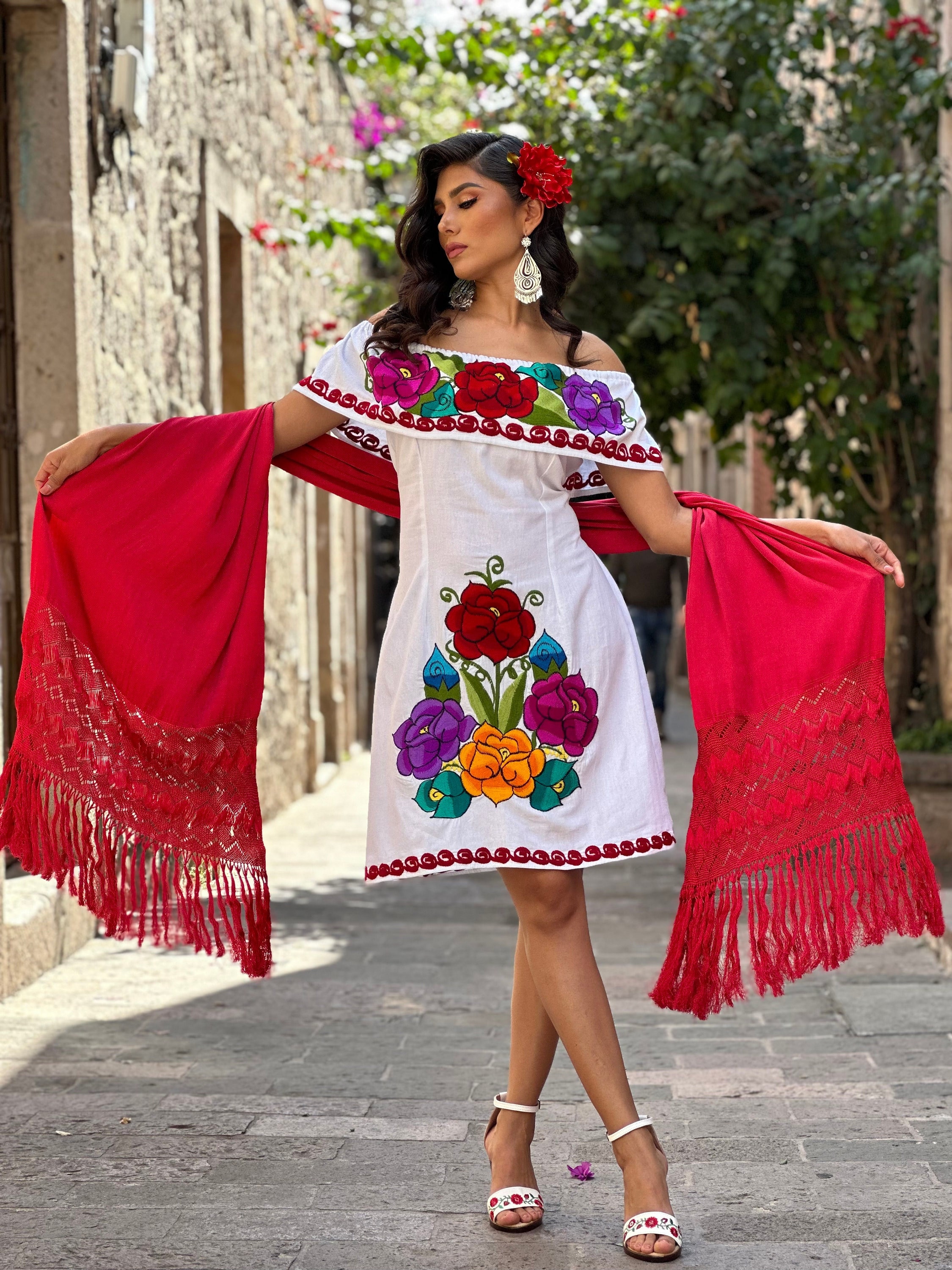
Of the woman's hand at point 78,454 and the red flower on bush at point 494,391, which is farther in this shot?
the woman's hand at point 78,454

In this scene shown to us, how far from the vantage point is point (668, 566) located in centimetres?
1117

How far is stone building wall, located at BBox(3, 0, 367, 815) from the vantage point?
5.01 metres

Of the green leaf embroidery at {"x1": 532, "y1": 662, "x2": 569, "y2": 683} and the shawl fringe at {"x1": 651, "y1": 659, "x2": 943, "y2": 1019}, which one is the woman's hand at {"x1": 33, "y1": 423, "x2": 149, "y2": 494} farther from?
the shawl fringe at {"x1": 651, "y1": 659, "x2": 943, "y2": 1019}

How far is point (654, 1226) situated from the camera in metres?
2.61

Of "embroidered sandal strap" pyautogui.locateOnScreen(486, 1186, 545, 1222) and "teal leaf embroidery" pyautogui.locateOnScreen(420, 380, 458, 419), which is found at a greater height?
"teal leaf embroidery" pyautogui.locateOnScreen(420, 380, 458, 419)

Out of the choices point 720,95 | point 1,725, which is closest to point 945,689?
point 720,95

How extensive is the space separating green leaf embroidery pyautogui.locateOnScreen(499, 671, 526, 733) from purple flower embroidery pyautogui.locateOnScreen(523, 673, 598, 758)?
11 millimetres

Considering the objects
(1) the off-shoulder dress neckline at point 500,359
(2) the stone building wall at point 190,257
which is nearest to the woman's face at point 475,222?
(1) the off-shoulder dress neckline at point 500,359

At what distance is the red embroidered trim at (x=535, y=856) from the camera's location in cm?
269

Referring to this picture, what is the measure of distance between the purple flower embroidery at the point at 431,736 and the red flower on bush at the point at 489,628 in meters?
0.10

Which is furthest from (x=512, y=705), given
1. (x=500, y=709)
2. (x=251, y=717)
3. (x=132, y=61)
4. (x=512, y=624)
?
(x=132, y=61)

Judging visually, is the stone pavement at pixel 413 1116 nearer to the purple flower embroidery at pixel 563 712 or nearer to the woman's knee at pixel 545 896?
the woman's knee at pixel 545 896

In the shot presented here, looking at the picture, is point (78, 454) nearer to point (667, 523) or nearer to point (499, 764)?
point (499, 764)

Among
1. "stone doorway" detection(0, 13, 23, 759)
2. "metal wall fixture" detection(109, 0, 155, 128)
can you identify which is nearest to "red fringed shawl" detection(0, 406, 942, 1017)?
"stone doorway" detection(0, 13, 23, 759)
